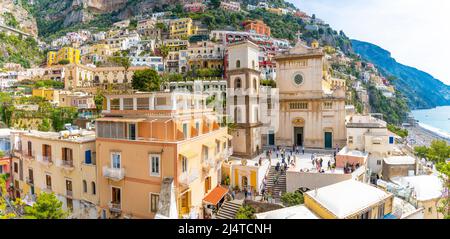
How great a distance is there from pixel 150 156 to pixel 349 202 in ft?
→ 31.4

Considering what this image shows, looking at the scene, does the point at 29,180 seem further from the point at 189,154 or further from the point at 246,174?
the point at 246,174

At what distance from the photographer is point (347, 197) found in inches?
451

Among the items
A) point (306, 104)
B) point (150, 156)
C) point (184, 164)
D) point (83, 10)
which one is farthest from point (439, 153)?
point (83, 10)

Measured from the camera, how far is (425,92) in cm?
14512

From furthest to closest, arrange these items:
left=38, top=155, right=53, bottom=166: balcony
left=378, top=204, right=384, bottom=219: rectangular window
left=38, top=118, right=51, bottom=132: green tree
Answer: left=38, top=118, right=51, bottom=132: green tree
left=38, top=155, right=53, bottom=166: balcony
left=378, top=204, right=384, bottom=219: rectangular window

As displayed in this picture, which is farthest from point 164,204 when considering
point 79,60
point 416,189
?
point 79,60

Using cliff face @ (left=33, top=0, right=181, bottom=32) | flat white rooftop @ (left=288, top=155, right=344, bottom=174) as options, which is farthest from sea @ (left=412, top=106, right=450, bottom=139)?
cliff face @ (left=33, top=0, right=181, bottom=32)

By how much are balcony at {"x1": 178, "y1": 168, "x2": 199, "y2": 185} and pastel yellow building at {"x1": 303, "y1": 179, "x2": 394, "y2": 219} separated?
5867 mm

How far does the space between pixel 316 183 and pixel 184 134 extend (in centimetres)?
870

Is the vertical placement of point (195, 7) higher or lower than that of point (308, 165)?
higher

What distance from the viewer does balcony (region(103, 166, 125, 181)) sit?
14.6 metres

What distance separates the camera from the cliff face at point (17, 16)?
300 ft

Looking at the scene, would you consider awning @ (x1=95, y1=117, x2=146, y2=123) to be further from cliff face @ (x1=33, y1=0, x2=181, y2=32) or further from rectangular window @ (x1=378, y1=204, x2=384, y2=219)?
cliff face @ (x1=33, y1=0, x2=181, y2=32)

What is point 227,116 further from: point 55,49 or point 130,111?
point 55,49
